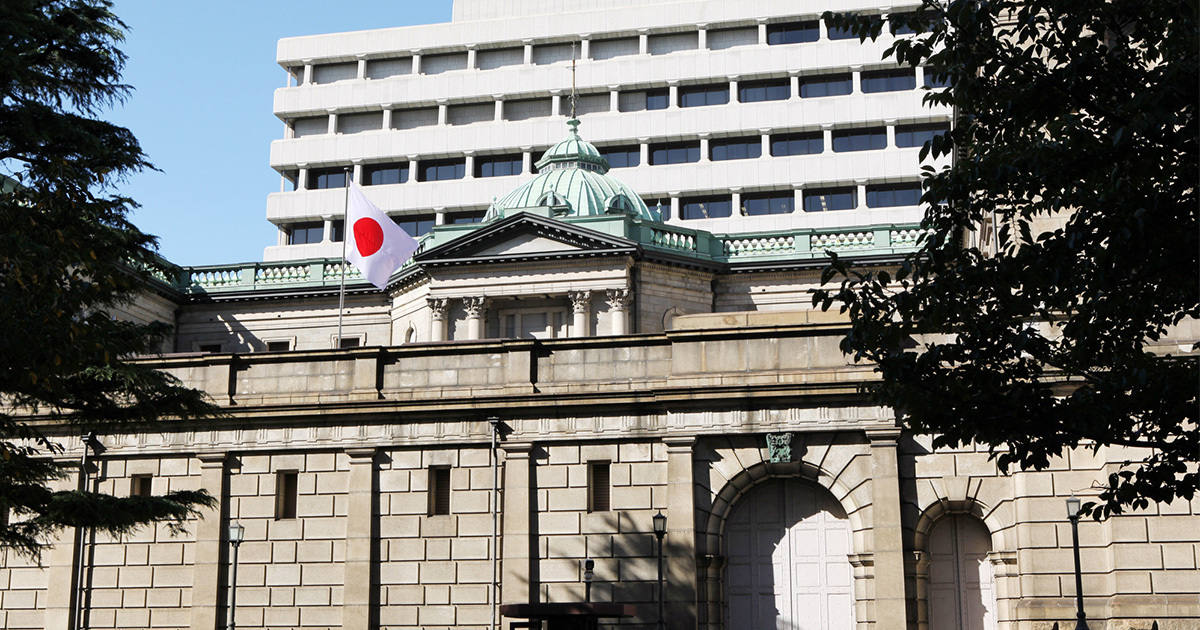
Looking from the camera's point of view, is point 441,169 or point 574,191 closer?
point 574,191

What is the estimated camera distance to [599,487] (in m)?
32.5

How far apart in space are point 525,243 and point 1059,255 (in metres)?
34.5

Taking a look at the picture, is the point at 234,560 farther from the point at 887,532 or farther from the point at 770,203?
the point at 770,203

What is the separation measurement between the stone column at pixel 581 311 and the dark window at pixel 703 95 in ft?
136

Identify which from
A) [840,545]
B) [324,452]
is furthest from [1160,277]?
[324,452]

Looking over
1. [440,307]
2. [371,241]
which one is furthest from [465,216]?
[371,241]

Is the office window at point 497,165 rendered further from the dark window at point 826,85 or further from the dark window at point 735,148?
the dark window at point 826,85

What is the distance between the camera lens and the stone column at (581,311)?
166ft

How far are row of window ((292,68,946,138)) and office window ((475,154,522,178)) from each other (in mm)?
3192

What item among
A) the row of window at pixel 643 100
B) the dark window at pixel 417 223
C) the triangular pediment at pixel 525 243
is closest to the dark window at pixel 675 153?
the row of window at pixel 643 100

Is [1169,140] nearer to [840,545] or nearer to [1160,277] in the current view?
[1160,277]

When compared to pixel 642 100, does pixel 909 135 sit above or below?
below

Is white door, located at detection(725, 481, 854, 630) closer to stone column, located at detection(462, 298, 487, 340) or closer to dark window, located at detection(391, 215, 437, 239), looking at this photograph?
stone column, located at detection(462, 298, 487, 340)

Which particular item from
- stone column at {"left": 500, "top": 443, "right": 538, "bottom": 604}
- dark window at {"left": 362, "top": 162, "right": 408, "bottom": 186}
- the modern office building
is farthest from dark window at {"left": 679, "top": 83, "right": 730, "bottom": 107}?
stone column at {"left": 500, "top": 443, "right": 538, "bottom": 604}
